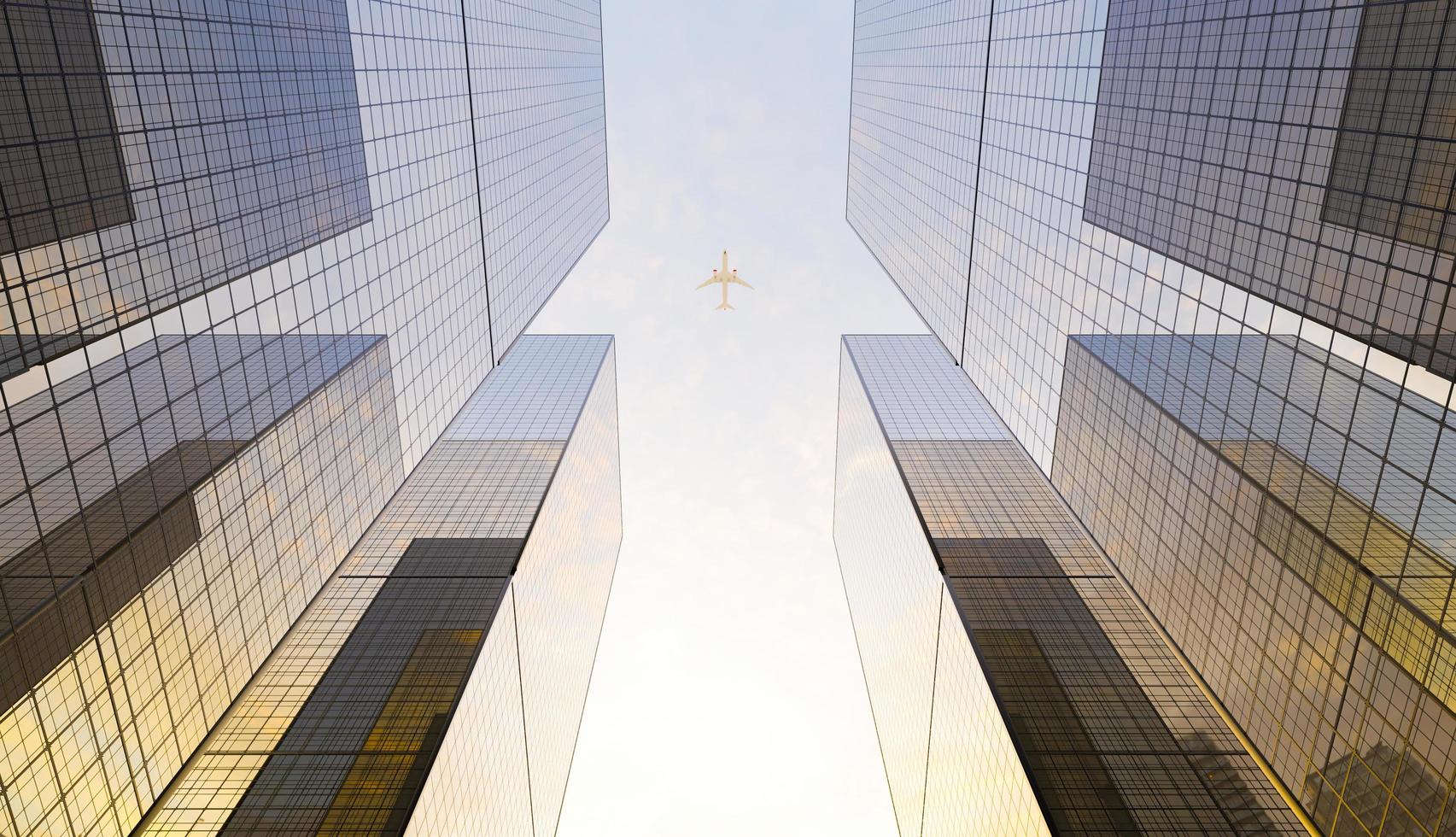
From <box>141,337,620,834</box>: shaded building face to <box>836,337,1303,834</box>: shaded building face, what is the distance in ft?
120

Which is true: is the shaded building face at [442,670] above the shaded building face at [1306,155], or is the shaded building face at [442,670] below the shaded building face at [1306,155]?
below

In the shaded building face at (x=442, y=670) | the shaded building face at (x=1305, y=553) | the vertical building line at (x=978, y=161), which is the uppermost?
the vertical building line at (x=978, y=161)

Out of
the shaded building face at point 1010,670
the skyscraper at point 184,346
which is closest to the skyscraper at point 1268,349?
the shaded building face at point 1010,670

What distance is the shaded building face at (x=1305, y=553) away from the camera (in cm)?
2419

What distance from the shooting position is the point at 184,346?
1158 inches

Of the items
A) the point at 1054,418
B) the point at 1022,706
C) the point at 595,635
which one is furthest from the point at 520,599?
the point at 595,635

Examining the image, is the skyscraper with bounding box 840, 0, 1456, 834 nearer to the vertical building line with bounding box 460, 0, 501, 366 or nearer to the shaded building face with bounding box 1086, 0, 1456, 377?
the shaded building face with bounding box 1086, 0, 1456, 377

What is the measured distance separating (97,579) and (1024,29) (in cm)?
5953

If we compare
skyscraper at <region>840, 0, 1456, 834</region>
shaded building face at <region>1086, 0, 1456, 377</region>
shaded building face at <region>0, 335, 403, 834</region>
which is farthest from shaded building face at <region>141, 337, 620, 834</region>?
shaded building face at <region>1086, 0, 1456, 377</region>

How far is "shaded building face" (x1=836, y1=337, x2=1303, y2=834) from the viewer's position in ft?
157

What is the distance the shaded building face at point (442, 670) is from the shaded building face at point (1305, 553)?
42.2m

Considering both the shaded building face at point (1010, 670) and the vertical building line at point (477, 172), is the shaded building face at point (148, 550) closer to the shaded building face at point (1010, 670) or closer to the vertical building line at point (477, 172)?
the vertical building line at point (477, 172)

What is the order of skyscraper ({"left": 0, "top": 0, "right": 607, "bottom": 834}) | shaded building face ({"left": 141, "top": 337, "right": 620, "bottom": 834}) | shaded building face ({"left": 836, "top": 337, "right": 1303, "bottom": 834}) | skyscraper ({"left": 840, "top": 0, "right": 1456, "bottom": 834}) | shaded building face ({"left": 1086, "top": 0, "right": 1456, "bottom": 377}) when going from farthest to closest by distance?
shaded building face ({"left": 141, "top": 337, "right": 620, "bottom": 834}) < shaded building face ({"left": 836, "top": 337, "right": 1303, "bottom": 834}) < skyscraper ({"left": 840, "top": 0, "right": 1456, "bottom": 834}) < shaded building face ({"left": 1086, "top": 0, "right": 1456, "bottom": 377}) < skyscraper ({"left": 0, "top": 0, "right": 607, "bottom": 834})

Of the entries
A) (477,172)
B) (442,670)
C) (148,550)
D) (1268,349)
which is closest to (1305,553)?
(1268,349)
